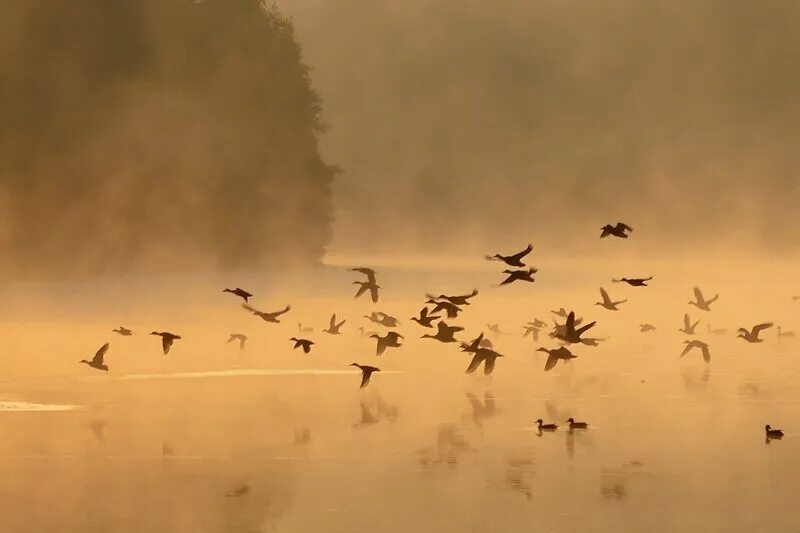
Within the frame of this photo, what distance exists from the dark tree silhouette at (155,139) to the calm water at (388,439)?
2770 centimetres

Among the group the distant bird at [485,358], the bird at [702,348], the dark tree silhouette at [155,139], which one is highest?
the dark tree silhouette at [155,139]

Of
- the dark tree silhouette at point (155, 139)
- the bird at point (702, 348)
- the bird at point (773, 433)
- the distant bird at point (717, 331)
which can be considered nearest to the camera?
the bird at point (773, 433)

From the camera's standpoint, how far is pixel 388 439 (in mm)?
26578

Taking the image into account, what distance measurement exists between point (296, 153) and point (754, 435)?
56.5m

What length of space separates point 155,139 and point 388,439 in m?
52.5

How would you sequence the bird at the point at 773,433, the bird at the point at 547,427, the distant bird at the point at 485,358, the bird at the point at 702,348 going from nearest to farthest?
the bird at the point at 773,433, the bird at the point at 547,427, the distant bird at the point at 485,358, the bird at the point at 702,348

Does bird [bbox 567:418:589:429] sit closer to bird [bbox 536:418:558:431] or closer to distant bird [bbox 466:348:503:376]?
bird [bbox 536:418:558:431]

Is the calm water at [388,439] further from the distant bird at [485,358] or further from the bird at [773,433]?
the distant bird at [485,358]

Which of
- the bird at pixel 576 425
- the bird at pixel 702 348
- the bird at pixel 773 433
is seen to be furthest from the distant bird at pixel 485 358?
the bird at pixel 773 433

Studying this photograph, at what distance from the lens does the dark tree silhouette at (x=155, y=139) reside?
6894 centimetres

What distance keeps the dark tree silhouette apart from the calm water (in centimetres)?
2770

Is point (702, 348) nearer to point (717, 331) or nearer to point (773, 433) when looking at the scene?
point (717, 331)

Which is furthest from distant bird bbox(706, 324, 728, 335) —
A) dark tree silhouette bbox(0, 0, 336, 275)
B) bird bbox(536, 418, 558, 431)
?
dark tree silhouette bbox(0, 0, 336, 275)

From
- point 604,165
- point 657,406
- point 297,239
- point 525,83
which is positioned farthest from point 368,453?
point 525,83
